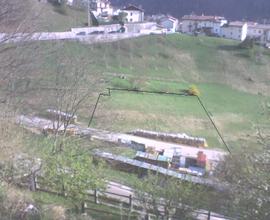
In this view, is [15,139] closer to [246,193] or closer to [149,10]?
[246,193]

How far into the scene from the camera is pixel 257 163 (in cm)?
859

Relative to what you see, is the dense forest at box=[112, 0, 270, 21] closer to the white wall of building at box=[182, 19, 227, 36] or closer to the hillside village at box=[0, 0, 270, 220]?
the white wall of building at box=[182, 19, 227, 36]

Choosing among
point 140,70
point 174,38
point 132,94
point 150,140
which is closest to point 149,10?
point 174,38

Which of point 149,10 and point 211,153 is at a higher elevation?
point 149,10

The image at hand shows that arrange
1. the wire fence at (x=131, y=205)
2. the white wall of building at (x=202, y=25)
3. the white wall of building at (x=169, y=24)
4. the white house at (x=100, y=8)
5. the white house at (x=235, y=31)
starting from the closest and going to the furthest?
the wire fence at (x=131, y=205)
the white house at (x=235, y=31)
the white wall of building at (x=169, y=24)
the white wall of building at (x=202, y=25)
the white house at (x=100, y=8)

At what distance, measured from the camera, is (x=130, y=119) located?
2545 centimetres

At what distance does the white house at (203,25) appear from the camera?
193 ft

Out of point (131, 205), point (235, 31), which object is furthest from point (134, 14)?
point (131, 205)

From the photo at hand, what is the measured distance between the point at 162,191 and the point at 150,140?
13.2 meters

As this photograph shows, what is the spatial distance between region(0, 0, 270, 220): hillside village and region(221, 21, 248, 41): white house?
982cm

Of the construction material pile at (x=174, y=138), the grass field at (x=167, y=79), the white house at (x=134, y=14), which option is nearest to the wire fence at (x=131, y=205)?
the grass field at (x=167, y=79)

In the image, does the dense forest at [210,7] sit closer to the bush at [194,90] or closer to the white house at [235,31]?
the white house at [235,31]

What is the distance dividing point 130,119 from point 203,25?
1540 inches

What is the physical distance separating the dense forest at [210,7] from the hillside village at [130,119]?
4658 cm
